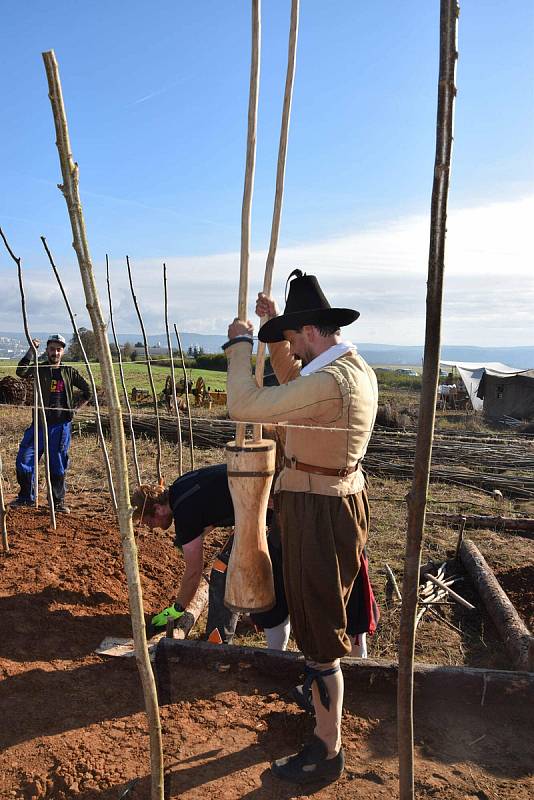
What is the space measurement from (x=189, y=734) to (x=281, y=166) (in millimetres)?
2172

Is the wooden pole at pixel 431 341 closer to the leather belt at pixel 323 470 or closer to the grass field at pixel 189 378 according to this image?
the leather belt at pixel 323 470

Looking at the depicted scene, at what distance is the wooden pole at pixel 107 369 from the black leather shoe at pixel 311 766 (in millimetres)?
544

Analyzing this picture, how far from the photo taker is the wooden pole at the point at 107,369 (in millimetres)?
1367

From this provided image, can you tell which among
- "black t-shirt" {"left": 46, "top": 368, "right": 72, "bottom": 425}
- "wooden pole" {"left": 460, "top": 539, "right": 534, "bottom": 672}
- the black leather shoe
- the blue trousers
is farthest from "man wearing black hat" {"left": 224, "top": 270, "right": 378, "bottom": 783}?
"black t-shirt" {"left": 46, "top": 368, "right": 72, "bottom": 425}

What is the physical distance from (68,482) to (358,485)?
5440 millimetres

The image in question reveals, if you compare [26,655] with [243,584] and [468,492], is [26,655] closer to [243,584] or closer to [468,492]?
[243,584]

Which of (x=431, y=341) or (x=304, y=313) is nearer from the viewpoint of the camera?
(x=431, y=341)

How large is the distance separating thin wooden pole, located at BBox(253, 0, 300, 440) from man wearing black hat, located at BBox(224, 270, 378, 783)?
101mm

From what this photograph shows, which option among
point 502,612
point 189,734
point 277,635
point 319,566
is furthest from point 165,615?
point 502,612

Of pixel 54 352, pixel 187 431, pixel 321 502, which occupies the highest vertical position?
pixel 54 352

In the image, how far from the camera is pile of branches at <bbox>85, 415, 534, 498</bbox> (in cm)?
805

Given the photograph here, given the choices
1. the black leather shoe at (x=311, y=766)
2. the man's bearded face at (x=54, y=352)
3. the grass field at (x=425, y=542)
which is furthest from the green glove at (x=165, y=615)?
the man's bearded face at (x=54, y=352)

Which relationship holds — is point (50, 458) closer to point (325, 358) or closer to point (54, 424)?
point (54, 424)

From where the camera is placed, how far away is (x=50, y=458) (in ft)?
17.0
